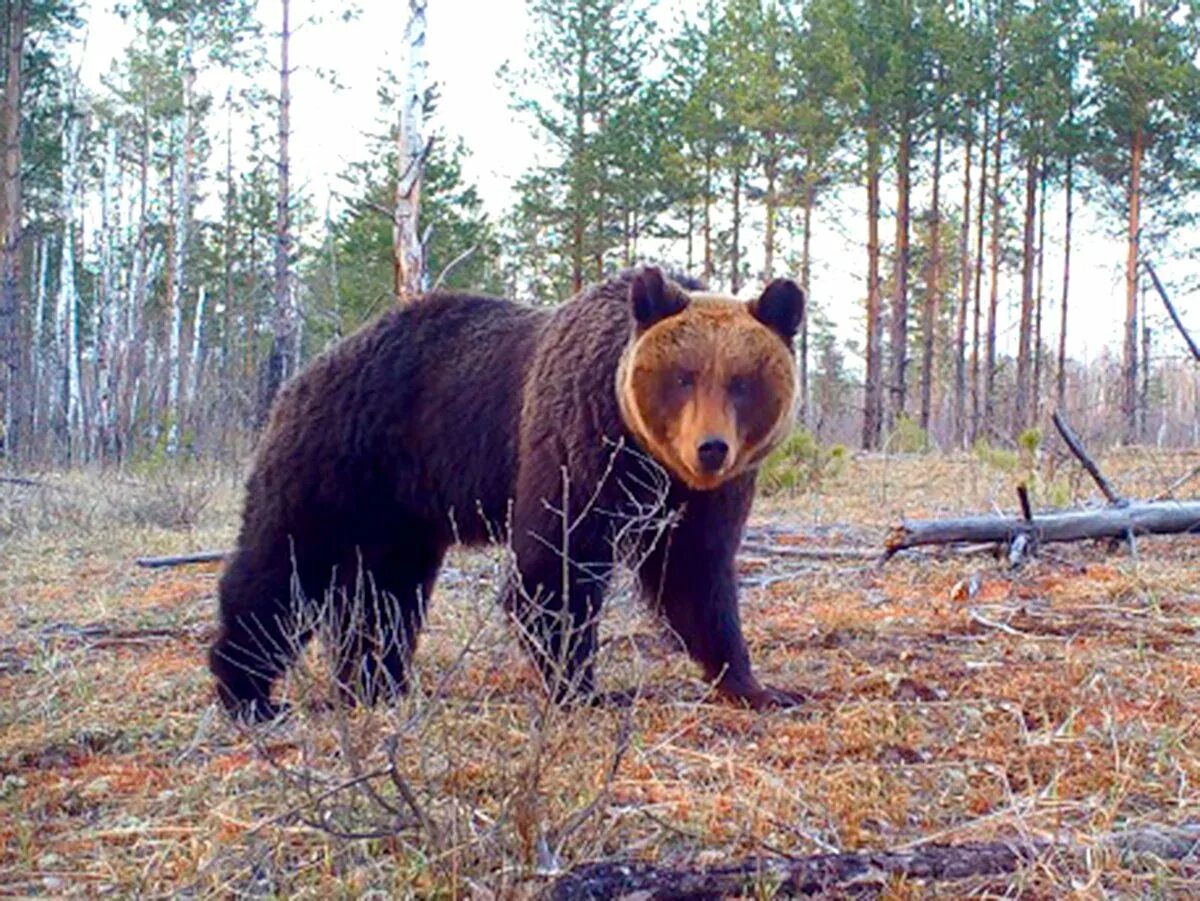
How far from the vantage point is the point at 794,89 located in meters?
27.9

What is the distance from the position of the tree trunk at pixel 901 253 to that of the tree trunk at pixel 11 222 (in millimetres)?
18310

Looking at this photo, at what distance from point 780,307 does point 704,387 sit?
19.5 inches

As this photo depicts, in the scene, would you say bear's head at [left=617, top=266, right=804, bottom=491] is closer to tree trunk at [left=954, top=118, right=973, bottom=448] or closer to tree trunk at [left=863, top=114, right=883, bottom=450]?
tree trunk at [left=863, top=114, right=883, bottom=450]

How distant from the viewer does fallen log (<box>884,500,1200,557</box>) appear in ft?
22.1

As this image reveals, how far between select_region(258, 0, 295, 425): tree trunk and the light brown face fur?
464 inches

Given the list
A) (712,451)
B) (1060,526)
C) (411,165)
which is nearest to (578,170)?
(411,165)

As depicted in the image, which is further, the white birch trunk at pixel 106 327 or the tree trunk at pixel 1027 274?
the tree trunk at pixel 1027 274

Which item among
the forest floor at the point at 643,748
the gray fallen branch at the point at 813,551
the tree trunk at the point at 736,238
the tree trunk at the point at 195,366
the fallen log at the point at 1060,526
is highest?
the tree trunk at the point at 736,238

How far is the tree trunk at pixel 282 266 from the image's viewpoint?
51.6ft

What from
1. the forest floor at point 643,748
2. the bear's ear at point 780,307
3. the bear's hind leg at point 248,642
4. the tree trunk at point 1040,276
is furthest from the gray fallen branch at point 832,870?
the tree trunk at point 1040,276

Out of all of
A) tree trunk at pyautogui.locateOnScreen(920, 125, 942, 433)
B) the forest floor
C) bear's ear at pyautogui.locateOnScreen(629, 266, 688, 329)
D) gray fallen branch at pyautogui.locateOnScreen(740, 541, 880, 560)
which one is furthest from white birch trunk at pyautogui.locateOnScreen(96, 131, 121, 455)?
tree trunk at pyautogui.locateOnScreen(920, 125, 942, 433)

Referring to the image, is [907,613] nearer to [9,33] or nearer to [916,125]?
[9,33]

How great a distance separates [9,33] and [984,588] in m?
20.1

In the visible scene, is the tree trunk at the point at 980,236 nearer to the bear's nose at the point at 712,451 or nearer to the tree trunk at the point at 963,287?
the tree trunk at the point at 963,287
